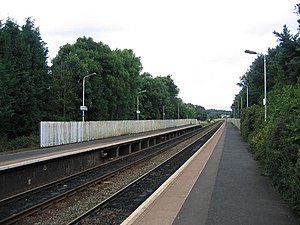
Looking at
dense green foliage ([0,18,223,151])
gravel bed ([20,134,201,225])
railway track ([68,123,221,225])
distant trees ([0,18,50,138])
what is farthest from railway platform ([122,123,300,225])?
distant trees ([0,18,50,138])

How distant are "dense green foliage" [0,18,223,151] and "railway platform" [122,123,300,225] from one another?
20413 millimetres

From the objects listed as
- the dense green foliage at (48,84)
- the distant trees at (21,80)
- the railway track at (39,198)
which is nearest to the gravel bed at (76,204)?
the railway track at (39,198)

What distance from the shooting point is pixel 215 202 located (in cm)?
952

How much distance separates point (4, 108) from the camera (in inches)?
1210

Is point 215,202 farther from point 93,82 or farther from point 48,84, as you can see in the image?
point 93,82

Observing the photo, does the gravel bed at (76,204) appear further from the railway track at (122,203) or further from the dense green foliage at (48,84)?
the dense green foliage at (48,84)

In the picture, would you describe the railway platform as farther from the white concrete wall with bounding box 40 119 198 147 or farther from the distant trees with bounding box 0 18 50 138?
the distant trees with bounding box 0 18 50 138

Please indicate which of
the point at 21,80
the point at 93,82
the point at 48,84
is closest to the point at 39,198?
the point at 21,80

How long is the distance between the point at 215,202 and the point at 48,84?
33.2m

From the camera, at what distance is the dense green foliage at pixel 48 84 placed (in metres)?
33.5

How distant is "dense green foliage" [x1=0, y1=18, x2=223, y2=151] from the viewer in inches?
1319

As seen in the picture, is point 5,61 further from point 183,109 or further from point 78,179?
point 183,109

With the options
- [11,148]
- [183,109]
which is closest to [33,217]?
[11,148]

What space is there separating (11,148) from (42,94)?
9.24 m
